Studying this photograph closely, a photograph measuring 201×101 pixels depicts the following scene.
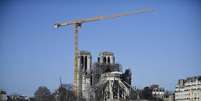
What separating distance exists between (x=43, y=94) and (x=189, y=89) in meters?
22.4

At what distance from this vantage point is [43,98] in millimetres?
68000

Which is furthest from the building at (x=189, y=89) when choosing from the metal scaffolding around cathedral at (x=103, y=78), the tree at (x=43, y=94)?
the tree at (x=43, y=94)

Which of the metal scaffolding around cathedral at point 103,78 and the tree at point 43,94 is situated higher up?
the metal scaffolding around cathedral at point 103,78

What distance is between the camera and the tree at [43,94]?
67.1 m

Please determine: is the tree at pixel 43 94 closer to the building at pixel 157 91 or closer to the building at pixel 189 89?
the building at pixel 157 91

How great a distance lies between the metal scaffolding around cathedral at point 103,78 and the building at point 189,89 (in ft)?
28.3

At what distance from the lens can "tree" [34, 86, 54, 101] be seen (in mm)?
67125

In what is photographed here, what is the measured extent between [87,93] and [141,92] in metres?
10.7

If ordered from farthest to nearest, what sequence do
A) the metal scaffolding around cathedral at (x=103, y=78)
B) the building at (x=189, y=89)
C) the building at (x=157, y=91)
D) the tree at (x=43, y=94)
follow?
the building at (x=157, y=91) < the metal scaffolding around cathedral at (x=103, y=78) < the tree at (x=43, y=94) < the building at (x=189, y=89)

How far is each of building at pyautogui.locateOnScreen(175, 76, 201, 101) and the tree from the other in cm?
2053

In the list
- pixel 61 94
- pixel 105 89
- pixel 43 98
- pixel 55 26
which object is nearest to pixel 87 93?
pixel 105 89

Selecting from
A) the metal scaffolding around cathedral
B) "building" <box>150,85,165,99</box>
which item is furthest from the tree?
"building" <box>150,85,165,99</box>

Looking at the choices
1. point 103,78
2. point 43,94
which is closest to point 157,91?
point 103,78

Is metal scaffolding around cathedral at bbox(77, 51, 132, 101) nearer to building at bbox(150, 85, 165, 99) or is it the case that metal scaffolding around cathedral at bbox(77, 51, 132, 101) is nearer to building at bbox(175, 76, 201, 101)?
building at bbox(150, 85, 165, 99)
